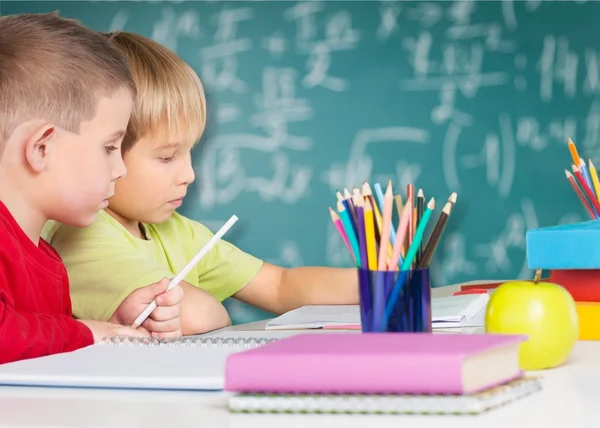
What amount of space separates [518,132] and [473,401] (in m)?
2.63

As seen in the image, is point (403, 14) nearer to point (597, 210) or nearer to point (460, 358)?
point (597, 210)

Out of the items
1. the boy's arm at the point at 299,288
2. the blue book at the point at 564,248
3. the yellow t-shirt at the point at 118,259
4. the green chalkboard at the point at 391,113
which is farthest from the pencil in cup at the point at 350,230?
the green chalkboard at the point at 391,113

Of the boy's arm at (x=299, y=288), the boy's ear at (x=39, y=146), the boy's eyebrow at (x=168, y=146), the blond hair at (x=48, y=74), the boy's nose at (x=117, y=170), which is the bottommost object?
the boy's arm at (x=299, y=288)

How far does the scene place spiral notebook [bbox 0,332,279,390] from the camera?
0.66m

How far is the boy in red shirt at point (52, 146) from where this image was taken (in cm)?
106

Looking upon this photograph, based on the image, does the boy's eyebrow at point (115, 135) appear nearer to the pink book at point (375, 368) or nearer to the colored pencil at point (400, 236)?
the colored pencil at point (400, 236)

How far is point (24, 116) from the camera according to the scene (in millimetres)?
1070

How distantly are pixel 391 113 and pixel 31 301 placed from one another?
2.15 meters

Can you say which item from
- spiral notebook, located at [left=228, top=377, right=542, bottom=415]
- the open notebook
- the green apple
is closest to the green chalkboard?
the open notebook

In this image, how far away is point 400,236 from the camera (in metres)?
0.80

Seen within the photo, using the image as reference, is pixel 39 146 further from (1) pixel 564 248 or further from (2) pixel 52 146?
(1) pixel 564 248

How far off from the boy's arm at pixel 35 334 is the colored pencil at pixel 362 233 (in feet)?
1.06

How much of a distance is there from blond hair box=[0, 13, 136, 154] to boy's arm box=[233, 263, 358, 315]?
59 cm

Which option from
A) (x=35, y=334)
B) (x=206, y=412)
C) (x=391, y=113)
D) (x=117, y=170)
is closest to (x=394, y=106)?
(x=391, y=113)
